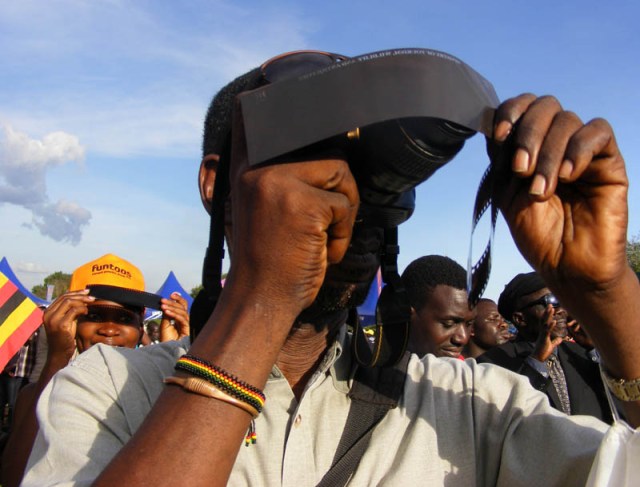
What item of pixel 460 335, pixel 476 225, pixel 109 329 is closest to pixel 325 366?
pixel 476 225

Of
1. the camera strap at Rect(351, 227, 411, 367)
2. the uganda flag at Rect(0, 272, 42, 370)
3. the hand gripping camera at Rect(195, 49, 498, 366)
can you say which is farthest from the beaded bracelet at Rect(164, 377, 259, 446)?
the uganda flag at Rect(0, 272, 42, 370)

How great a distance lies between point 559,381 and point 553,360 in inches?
7.5

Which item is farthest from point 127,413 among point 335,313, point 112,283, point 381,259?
point 112,283

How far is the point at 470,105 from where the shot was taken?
1126mm

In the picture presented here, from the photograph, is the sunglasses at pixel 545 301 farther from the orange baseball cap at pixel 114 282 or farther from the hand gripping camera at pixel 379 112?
the hand gripping camera at pixel 379 112

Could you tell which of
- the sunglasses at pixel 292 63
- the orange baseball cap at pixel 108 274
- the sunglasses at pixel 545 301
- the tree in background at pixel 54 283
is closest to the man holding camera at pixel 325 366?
the sunglasses at pixel 292 63

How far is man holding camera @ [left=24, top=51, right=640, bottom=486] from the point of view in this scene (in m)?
1.12

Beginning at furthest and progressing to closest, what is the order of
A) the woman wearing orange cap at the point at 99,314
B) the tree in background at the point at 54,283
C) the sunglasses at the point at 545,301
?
the tree in background at the point at 54,283 → the sunglasses at the point at 545,301 → the woman wearing orange cap at the point at 99,314

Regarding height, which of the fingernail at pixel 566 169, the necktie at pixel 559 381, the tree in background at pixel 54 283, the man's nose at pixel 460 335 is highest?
the tree in background at pixel 54 283

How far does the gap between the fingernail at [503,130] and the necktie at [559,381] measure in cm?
312

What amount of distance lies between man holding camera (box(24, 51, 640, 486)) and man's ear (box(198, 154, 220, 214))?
1.44 feet

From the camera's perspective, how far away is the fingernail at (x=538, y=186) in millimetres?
1137

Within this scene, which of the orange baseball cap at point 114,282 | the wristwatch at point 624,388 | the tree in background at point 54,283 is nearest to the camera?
the wristwatch at point 624,388

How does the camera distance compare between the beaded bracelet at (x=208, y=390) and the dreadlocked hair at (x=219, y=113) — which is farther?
the dreadlocked hair at (x=219, y=113)
